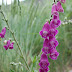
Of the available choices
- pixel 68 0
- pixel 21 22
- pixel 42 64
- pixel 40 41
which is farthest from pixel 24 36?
pixel 68 0

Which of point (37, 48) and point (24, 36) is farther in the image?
point (37, 48)

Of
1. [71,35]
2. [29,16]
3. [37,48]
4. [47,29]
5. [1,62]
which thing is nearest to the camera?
[47,29]

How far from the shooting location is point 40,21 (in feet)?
6.97

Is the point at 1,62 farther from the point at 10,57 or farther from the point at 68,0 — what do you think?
the point at 68,0

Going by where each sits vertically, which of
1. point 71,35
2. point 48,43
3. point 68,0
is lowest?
point 71,35

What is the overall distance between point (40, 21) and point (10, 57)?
0.92m

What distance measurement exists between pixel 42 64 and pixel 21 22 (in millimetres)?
1008

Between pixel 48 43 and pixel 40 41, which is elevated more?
pixel 48 43

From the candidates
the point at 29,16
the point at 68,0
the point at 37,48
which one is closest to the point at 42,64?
the point at 29,16

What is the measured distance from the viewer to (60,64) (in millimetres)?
1737

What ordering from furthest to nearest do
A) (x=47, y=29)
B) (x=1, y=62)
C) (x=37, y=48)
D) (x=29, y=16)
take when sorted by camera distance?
(x=37, y=48)
(x=29, y=16)
(x=1, y=62)
(x=47, y=29)

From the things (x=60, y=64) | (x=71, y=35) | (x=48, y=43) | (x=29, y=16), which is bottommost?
(x=60, y=64)

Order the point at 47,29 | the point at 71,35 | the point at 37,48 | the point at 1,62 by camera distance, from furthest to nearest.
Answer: the point at 71,35 → the point at 37,48 → the point at 1,62 → the point at 47,29

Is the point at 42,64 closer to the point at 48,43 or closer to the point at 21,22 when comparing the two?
the point at 48,43
